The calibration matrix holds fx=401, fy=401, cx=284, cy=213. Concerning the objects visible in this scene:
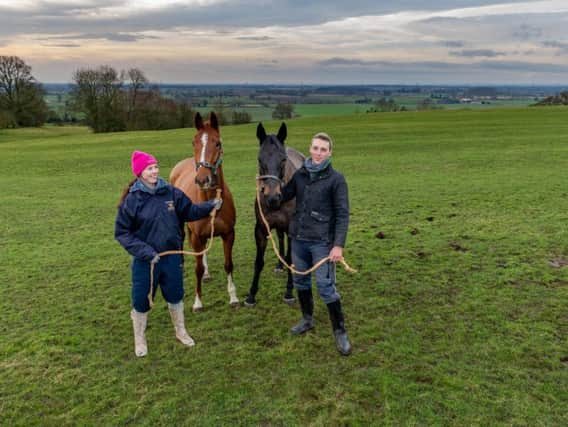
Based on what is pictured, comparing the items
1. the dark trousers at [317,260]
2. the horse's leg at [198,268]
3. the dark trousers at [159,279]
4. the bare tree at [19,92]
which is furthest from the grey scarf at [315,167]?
the bare tree at [19,92]

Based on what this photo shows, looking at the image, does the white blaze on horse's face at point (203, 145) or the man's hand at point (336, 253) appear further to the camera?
the white blaze on horse's face at point (203, 145)

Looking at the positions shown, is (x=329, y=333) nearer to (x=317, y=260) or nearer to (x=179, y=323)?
(x=317, y=260)

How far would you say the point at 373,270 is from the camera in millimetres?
Result: 6859

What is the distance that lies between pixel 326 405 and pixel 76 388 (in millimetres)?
2511

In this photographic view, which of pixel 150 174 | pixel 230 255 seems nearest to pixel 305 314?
pixel 230 255

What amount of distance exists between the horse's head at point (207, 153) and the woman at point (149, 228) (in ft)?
0.91

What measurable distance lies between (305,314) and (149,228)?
2.18 m

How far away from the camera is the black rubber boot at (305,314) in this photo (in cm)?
494

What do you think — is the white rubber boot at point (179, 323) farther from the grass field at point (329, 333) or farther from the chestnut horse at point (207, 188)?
the chestnut horse at point (207, 188)

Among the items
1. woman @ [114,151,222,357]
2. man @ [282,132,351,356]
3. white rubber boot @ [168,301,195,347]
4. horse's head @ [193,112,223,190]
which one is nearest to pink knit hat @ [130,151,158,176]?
woman @ [114,151,222,357]

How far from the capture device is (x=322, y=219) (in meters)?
4.34

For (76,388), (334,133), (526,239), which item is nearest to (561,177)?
(526,239)

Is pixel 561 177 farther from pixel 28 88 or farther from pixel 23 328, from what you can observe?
pixel 28 88

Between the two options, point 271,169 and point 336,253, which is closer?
point 336,253
